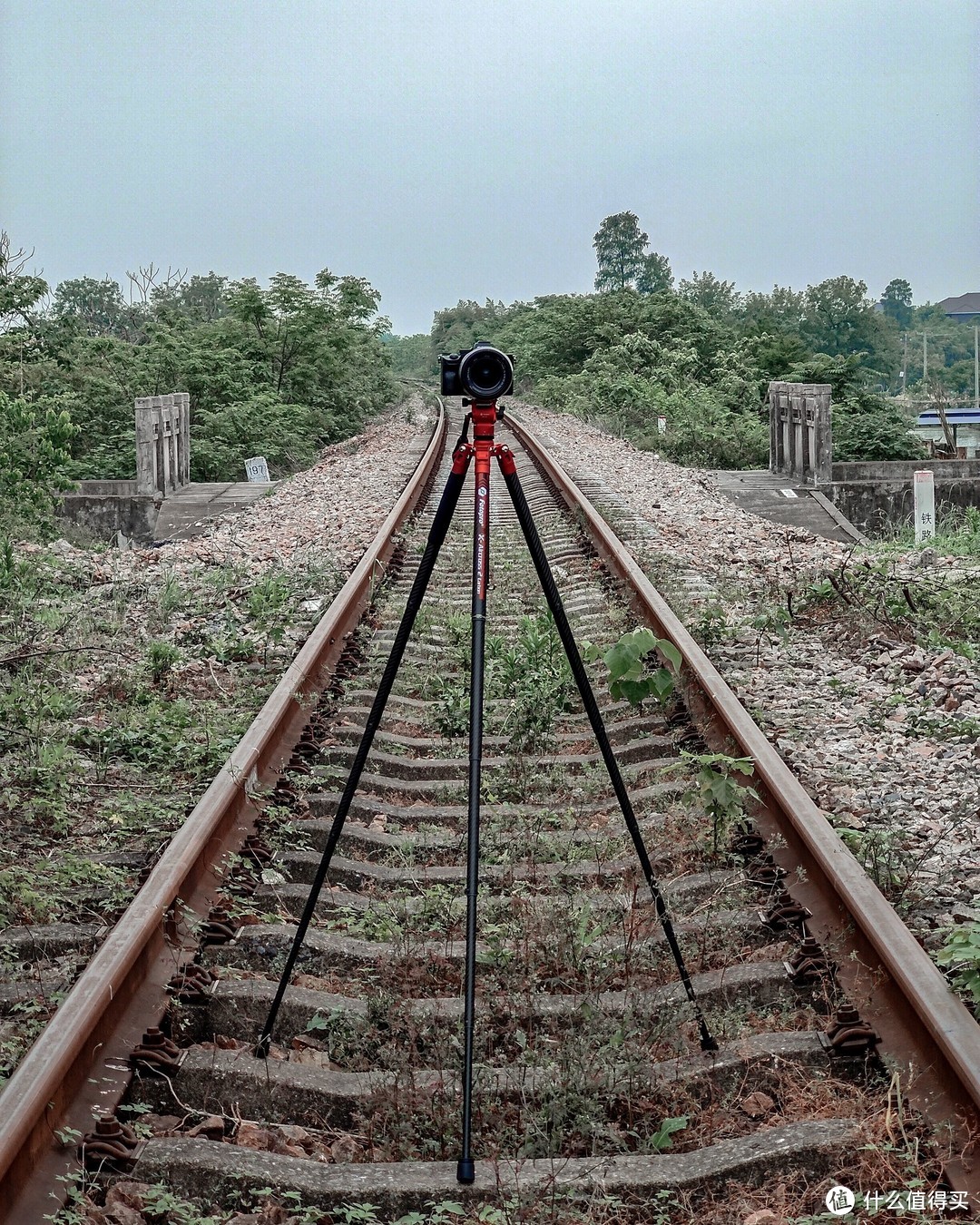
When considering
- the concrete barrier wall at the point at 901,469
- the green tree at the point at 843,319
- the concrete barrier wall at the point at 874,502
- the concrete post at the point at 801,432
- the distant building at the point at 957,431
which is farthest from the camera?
the green tree at the point at 843,319

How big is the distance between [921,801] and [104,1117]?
9.96ft

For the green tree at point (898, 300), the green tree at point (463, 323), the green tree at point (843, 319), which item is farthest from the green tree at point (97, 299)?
the green tree at point (898, 300)

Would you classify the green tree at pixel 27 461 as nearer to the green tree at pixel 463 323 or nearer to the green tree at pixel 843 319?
the green tree at pixel 463 323

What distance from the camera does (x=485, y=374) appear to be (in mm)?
3121

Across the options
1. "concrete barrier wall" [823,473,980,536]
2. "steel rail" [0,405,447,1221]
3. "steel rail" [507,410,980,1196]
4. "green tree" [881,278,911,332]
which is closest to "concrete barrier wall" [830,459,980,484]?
"concrete barrier wall" [823,473,980,536]

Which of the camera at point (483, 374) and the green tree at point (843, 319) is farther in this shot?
the green tree at point (843, 319)

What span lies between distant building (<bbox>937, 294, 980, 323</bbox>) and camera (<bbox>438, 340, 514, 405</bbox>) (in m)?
122

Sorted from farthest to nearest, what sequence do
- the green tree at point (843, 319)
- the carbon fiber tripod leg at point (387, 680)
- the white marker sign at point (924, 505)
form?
the green tree at point (843, 319), the white marker sign at point (924, 505), the carbon fiber tripod leg at point (387, 680)

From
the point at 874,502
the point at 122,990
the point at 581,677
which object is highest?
the point at 874,502

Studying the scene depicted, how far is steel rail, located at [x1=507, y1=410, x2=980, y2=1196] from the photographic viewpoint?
108 inches

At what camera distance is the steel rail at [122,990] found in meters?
2.60

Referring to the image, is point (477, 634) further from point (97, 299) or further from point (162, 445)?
point (97, 299)

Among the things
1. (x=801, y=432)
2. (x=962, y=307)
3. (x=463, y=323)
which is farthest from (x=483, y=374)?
(x=962, y=307)

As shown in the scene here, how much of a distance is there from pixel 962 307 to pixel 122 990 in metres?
137
